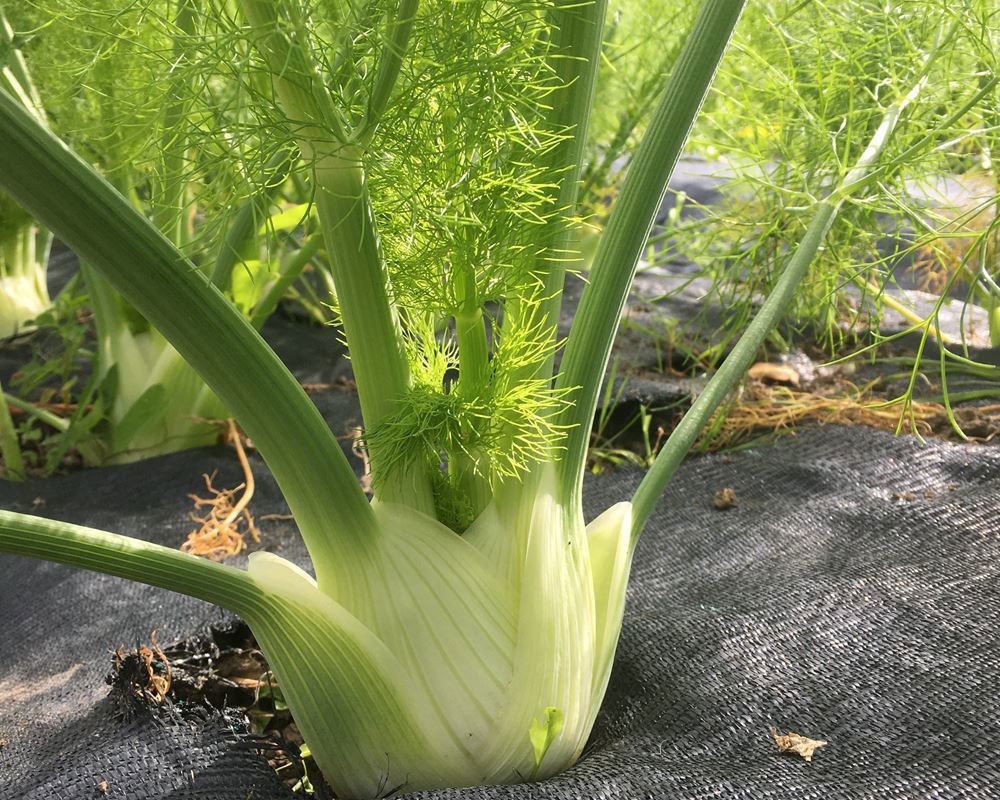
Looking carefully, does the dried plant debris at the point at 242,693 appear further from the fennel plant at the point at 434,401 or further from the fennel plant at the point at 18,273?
the fennel plant at the point at 18,273

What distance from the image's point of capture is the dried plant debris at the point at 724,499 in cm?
108

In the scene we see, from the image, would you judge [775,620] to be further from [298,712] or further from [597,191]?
[597,191]

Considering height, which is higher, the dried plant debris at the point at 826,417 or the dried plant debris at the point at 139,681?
the dried plant debris at the point at 139,681

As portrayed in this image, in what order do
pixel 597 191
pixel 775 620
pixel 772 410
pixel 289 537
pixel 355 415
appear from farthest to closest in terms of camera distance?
pixel 597 191
pixel 355 415
pixel 772 410
pixel 289 537
pixel 775 620

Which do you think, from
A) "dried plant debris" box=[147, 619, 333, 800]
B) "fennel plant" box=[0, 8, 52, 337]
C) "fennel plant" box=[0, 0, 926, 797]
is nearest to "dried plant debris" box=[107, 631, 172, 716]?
"dried plant debris" box=[147, 619, 333, 800]

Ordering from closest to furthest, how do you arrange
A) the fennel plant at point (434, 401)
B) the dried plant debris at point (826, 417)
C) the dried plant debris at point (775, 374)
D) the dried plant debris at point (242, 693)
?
the fennel plant at point (434, 401) < the dried plant debris at point (242, 693) < the dried plant debris at point (826, 417) < the dried plant debris at point (775, 374)

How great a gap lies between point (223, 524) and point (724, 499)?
621 mm

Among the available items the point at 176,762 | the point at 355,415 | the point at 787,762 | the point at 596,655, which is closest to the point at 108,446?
the point at 355,415

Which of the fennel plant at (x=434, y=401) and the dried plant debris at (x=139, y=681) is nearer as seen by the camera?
the fennel plant at (x=434, y=401)

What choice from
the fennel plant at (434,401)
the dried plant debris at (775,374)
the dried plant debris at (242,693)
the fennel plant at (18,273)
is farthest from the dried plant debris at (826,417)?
the fennel plant at (18,273)

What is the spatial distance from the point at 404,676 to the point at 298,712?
3.2 inches

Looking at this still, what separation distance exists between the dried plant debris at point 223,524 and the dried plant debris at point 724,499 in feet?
1.89

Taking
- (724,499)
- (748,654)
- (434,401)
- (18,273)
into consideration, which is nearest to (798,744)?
(748,654)

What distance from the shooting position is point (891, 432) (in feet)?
3.84
